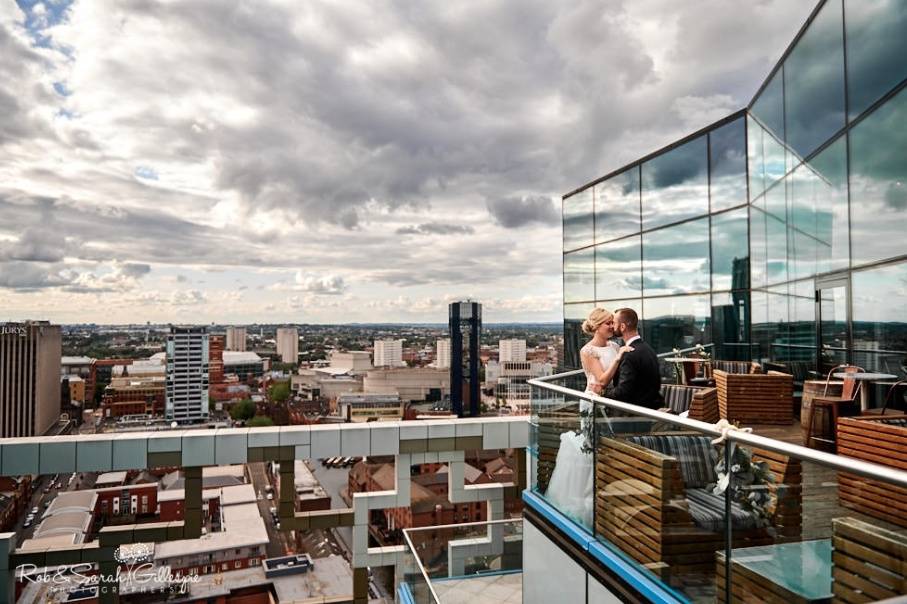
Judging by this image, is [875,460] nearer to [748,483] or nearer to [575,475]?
[748,483]

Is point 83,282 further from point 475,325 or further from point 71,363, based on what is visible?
point 475,325

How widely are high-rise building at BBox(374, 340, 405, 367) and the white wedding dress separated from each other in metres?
71.1

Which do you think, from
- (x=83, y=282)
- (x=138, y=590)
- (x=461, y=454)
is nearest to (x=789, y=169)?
(x=461, y=454)

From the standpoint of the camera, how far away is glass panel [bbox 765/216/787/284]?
10055 mm

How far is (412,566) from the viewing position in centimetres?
586

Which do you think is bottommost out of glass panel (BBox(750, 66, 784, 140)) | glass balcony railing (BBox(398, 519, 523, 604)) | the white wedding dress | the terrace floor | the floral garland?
the terrace floor

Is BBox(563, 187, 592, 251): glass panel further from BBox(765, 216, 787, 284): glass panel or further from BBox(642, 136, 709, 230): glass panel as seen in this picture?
BBox(765, 216, 787, 284): glass panel

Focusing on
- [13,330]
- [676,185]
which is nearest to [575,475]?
[676,185]

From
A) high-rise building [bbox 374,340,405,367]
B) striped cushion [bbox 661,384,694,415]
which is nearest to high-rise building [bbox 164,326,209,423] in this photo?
high-rise building [bbox 374,340,405,367]

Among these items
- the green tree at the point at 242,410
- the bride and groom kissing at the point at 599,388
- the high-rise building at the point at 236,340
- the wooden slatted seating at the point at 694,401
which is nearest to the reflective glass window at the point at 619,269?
the wooden slatted seating at the point at 694,401

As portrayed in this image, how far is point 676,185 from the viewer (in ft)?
45.4

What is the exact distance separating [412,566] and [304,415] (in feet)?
161

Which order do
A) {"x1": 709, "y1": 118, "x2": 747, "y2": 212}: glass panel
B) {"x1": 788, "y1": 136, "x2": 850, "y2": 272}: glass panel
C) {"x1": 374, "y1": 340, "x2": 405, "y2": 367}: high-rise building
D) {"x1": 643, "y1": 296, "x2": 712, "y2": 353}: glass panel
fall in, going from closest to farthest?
{"x1": 788, "y1": 136, "x2": 850, "y2": 272}: glass panel
{"x1": 709, "y1": 118, "x2": 747, "y2": 212}: glass panel
{"x1": 643, "y1": 296, "x2": 712, "y2": 353}: glass panel
{"x1": 374, "y1": 340, "x2": 405, "y2": 367}: high-rise building

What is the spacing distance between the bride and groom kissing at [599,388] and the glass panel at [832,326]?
4.34m
